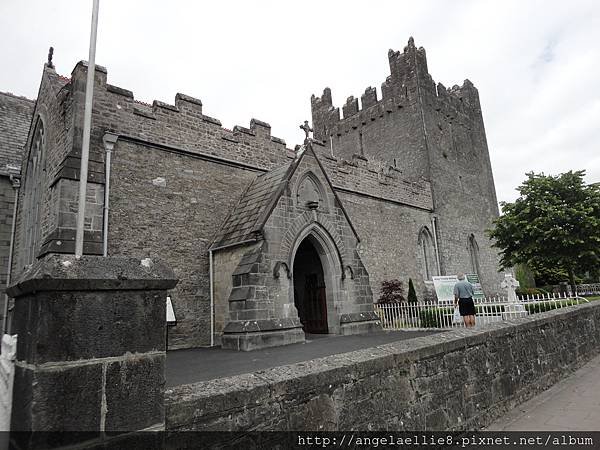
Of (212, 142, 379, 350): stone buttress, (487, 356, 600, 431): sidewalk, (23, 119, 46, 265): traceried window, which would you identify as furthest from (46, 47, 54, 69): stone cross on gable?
(487, 356, 600, 431): sidewalk

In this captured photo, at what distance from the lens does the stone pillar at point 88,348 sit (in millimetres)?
1696

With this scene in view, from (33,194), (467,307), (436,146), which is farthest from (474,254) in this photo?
(33,194)

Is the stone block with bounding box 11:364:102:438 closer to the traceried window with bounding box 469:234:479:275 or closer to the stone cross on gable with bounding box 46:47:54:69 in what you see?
the stone cross on gable with bounding box 46:47:54:69

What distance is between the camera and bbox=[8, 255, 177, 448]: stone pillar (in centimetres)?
170

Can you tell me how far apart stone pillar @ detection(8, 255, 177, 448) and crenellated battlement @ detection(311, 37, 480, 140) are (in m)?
23.6

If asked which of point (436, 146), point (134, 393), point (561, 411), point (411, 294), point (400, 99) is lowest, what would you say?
point (561, 411)

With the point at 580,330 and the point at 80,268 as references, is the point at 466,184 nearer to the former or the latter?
the point at 580,330

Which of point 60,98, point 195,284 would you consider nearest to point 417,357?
point 195,284

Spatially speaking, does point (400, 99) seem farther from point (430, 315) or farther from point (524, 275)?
point (524, 275)

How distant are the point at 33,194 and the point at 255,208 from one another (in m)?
7.68

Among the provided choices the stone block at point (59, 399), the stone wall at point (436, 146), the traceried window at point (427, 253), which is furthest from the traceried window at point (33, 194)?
the traceried window at point (427, 253)

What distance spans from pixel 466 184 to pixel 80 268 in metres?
25.4

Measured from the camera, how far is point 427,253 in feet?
67.8

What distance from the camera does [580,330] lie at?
26.7ft
